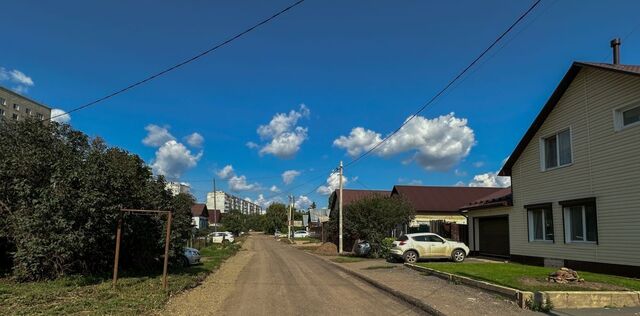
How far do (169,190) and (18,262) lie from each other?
692 cm

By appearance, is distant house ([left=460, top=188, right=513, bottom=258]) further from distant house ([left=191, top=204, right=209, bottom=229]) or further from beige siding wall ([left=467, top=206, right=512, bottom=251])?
distant house ([left=191, top=204, right=209, bottom=229])

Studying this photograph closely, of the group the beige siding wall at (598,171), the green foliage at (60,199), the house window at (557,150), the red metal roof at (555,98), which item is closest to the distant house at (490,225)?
the red metal roof at (555,98)

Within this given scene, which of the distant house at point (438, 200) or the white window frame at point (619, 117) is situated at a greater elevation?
the white window frame at point (619, 117)

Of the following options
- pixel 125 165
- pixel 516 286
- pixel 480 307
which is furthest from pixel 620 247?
pixel 125 165

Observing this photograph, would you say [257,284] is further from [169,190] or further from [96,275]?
[169,190]

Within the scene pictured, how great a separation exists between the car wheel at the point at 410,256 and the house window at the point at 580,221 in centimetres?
786

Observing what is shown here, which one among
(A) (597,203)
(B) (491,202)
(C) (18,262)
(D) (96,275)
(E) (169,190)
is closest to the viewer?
(C) (18,262)

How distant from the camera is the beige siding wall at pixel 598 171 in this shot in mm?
15820

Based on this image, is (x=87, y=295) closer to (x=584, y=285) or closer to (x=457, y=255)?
(x=584, y=285)

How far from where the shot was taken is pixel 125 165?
16.6 metres

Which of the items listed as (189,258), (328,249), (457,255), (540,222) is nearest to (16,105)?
(328,249)

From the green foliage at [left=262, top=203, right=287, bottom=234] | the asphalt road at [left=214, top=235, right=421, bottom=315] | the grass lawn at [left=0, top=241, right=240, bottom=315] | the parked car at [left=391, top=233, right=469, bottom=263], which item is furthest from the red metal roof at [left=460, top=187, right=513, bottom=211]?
the green foliage at [left=262, top=203, right=287, bottom=234]

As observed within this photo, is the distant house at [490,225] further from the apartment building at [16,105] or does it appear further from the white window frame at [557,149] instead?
the apartment building at [16,105]

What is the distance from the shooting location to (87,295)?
39.9 ft
